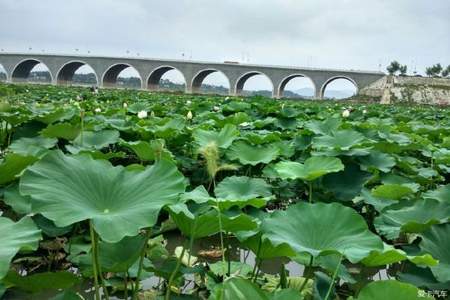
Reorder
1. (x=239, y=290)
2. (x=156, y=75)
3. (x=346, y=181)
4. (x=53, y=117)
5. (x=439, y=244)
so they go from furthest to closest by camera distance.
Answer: (x=156, y=75)
(x=53, y=117)
(x=346, y=181)
(x=439, y=244)
(x=239, y=290)

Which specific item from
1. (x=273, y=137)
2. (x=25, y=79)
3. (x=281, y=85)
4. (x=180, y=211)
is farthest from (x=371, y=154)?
(x=25, y=79)

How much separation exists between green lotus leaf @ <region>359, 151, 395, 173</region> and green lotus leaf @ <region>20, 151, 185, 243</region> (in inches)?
59.7

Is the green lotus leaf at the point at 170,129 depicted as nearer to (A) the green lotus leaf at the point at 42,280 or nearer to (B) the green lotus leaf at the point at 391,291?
(A) the green lotus leaf at the point at 42,280

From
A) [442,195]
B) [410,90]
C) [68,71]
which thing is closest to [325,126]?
[442,195]

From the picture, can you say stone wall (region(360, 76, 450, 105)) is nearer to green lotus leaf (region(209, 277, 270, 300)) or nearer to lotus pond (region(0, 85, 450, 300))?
lotus pond (region(0, 85, 450, 300))

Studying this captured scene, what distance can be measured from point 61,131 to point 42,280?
1458 millimetres

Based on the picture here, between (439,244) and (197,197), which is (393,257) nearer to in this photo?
(439,244)

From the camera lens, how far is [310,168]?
6.41 feet

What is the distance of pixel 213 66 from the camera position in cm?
4497

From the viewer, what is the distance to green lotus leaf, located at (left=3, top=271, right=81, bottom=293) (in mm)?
1157

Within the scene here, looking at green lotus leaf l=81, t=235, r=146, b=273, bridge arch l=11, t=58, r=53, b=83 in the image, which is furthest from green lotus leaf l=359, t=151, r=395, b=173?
bridge arch l=11, t=58, r=53, b=83

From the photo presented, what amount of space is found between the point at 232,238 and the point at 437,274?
48.9 inches

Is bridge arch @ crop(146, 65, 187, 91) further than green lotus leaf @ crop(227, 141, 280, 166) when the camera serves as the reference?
Yes

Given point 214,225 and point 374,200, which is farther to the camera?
point 374,200
